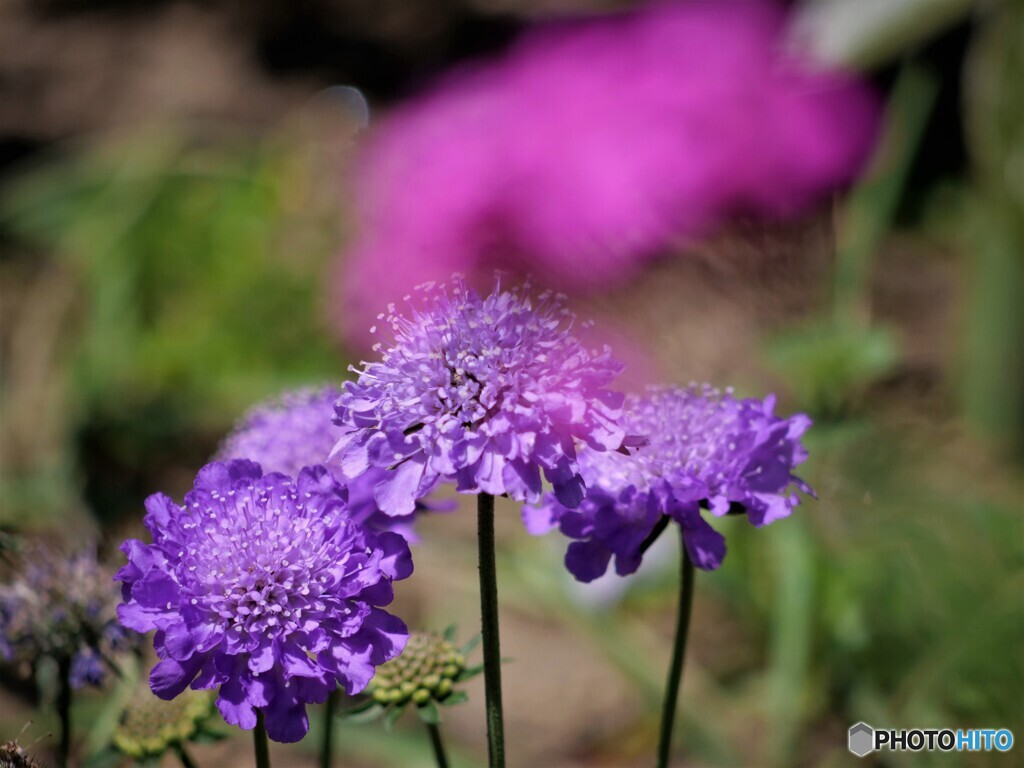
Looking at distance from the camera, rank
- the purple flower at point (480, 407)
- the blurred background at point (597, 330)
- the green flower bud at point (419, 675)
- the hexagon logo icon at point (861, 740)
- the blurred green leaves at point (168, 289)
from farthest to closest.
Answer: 1. the blurred green leaves at point (168, 289)
2. the blurred background at point (597, 330)
3. the hexagon logo icon at point (861, 740)
4. the green flower bud at point (419, 675)
5. the purple flower at point (480, 407)

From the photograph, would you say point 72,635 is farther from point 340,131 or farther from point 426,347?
point 340,131

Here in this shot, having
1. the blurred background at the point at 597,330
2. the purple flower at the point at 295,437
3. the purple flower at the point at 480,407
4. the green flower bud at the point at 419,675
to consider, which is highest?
the blurred background at the point at 597,330

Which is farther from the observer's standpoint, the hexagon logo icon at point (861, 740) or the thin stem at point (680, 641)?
the hexagon logo icon at point (861, 740)

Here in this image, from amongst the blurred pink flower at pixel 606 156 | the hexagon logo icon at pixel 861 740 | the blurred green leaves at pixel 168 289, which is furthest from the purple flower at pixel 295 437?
the blurred green leaves at pixel 168 289

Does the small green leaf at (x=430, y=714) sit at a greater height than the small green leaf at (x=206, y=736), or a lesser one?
greater

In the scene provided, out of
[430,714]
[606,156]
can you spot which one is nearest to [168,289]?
[606,156]

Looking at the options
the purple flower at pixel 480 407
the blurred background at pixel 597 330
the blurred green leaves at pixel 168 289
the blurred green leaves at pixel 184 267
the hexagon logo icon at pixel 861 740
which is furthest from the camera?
the blurred green leaves at pixel 184 267

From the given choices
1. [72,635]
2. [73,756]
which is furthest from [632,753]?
[72,635]

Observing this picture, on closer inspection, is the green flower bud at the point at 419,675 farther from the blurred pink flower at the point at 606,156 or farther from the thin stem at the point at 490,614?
the blurred pink flower at the point at 606,156
